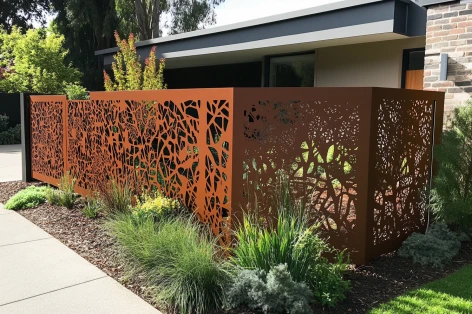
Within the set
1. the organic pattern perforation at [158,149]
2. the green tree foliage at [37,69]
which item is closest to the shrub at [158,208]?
the organic pattern perforation at [158,149]

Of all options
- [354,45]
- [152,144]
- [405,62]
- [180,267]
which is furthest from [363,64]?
[180,267]

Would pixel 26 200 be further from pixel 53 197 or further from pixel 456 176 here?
pixel 456 176

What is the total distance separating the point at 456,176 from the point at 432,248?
106 cm

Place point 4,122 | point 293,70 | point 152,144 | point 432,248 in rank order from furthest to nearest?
point 4,122 < point 293,70 < point 152,144 < point 432,248

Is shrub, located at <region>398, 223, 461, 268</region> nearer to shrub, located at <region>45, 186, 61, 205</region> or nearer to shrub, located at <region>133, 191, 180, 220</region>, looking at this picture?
shrub, located at <region>133, 191, 180, 220</region>

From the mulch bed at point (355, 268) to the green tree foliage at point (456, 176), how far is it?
16.4 inches

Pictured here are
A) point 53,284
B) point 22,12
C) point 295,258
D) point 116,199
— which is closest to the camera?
point 295,258

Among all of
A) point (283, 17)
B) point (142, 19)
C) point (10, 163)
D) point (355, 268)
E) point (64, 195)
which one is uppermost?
point (142, 19)

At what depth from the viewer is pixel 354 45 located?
Result: 1095 centimetres

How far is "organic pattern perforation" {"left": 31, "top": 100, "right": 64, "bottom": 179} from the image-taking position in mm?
7910

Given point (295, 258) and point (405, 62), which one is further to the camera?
point (405, 62)

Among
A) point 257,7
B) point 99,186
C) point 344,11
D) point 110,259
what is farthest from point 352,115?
point 257,7

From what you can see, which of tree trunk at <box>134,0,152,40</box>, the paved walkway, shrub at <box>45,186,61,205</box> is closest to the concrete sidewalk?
shrub at <box>45,186,61,205</box>

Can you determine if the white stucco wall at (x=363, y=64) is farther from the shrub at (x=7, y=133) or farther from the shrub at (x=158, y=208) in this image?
the shrub at (x=7, y=133)
